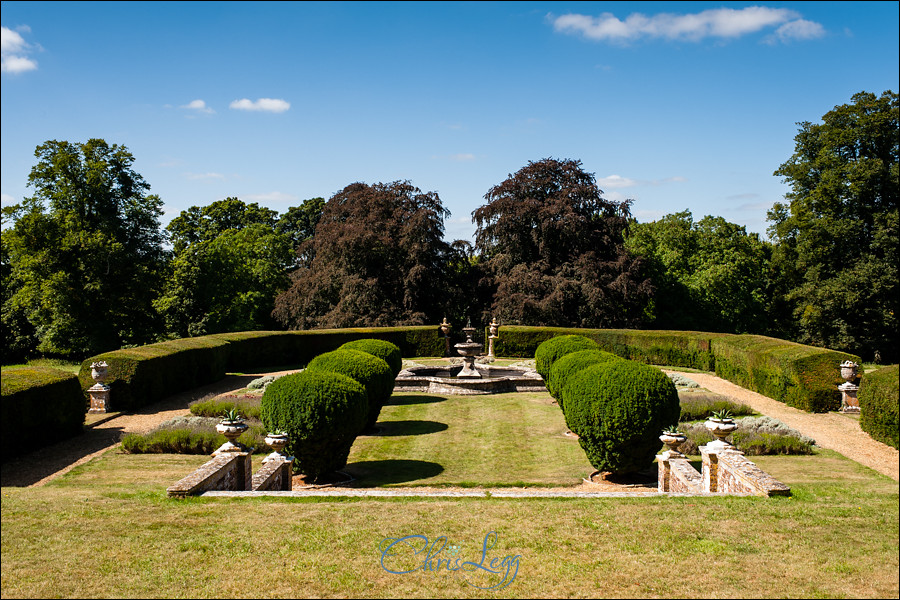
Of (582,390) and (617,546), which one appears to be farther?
(582,390)

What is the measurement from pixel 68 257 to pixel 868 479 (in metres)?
31.8

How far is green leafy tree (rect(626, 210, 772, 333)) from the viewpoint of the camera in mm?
39781

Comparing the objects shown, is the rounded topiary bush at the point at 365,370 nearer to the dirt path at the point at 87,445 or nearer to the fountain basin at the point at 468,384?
the dirt path at the point at 87,445

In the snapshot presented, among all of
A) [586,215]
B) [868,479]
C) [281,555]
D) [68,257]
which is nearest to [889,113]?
[586,215]

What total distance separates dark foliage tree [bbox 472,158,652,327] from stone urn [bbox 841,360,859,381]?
1695cm

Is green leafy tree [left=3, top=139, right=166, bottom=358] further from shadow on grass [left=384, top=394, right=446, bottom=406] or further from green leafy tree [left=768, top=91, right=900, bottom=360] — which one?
green leafy tree [left=768, top=91, right=900, bottom=360]

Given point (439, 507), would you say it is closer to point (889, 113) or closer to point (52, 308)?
point (52, 308)

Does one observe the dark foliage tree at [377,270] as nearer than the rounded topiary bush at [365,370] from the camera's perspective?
No

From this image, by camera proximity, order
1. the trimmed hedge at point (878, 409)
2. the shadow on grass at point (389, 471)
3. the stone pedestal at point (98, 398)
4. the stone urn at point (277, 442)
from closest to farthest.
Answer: the stone urn at point (277, 442), the shadow on grass at point (389, 471), the trimmed hedge at point (878, 409), the stone pedestal at point (98, 398)

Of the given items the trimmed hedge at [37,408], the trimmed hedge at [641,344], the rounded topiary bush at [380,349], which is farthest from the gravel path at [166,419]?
the trimmed hedge at [641,344]

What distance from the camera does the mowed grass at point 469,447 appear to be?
11.4 metres

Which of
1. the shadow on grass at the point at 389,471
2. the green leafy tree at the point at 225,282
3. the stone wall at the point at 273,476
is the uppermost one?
the green leafy tree at the point at 225,282

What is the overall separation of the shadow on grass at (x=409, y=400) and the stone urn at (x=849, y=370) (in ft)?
37.0

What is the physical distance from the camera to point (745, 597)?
444 cm
